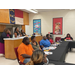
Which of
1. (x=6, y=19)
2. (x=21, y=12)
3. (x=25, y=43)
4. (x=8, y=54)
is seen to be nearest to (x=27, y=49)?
(x=25, y=43)

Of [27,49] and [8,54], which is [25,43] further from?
[8,54]

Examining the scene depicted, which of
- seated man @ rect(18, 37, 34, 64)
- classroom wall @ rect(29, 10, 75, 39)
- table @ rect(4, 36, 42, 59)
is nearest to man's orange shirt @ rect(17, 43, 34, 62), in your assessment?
seated man @ rect(18, 37, 34, 64)

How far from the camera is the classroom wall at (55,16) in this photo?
271 inches

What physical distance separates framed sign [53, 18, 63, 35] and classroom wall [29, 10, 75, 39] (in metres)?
0.26

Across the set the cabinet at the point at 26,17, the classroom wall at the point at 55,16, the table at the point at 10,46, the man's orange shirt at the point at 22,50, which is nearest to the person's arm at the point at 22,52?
the man's orange shirt at the point at 22,50

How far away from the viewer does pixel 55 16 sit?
734 centimetres

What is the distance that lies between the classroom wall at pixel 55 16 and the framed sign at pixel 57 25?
0.84 feet

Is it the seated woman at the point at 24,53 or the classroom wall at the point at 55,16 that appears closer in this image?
the seated woman at the point at 24,53

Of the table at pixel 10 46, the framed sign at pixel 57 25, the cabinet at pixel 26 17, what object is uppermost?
the cabinet at pixel 26 17

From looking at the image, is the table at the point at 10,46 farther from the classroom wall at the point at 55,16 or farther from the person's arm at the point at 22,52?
the classroom wall at the point at 55,16

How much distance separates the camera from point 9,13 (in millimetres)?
5762

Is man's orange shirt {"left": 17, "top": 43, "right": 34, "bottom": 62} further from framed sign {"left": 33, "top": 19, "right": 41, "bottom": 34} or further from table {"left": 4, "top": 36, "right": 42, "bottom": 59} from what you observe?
framed sign {"left": 33, "top": 19, "right": 41, "bottom": 34}

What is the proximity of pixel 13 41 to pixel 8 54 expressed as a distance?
680 mm

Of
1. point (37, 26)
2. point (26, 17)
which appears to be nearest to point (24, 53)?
point (37, 26)
